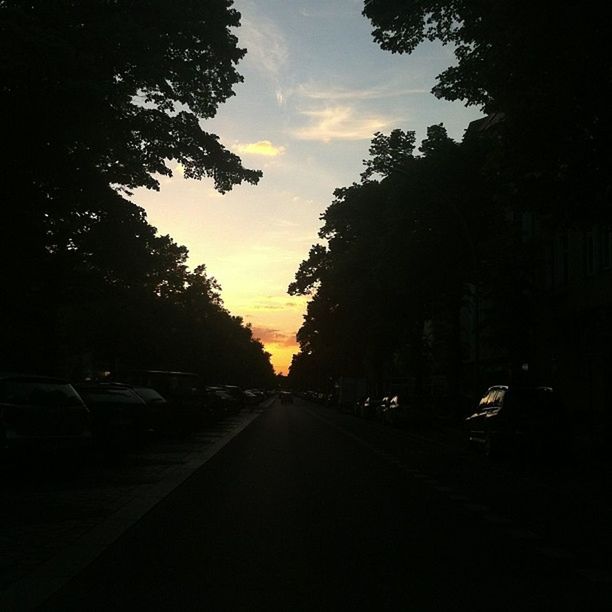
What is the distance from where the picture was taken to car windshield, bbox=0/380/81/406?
41.7ft

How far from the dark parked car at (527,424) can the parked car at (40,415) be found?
1014cm

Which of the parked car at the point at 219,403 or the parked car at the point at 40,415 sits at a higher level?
the parked car at the point at 219,403

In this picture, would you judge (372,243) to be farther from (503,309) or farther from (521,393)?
(521,393)

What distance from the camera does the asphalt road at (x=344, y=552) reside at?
6.15 metres

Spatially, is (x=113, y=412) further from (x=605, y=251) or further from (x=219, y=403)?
(x=605, y=251)

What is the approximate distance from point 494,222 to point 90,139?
71.0ft

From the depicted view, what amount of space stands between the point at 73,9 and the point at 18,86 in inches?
88.2

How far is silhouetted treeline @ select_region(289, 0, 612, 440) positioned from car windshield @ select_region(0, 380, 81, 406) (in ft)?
29.0

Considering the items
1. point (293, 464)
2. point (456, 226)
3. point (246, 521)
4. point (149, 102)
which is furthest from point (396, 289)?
point (246, 521)

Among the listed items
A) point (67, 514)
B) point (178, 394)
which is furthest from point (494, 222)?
point (67, 514)

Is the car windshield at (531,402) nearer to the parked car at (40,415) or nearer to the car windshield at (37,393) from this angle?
the parked car at (40,415)

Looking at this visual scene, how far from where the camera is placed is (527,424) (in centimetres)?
1966

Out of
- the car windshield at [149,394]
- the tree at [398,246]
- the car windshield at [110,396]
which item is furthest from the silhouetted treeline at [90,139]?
the tree at [398,246]

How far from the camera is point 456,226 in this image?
36938 millimetres
